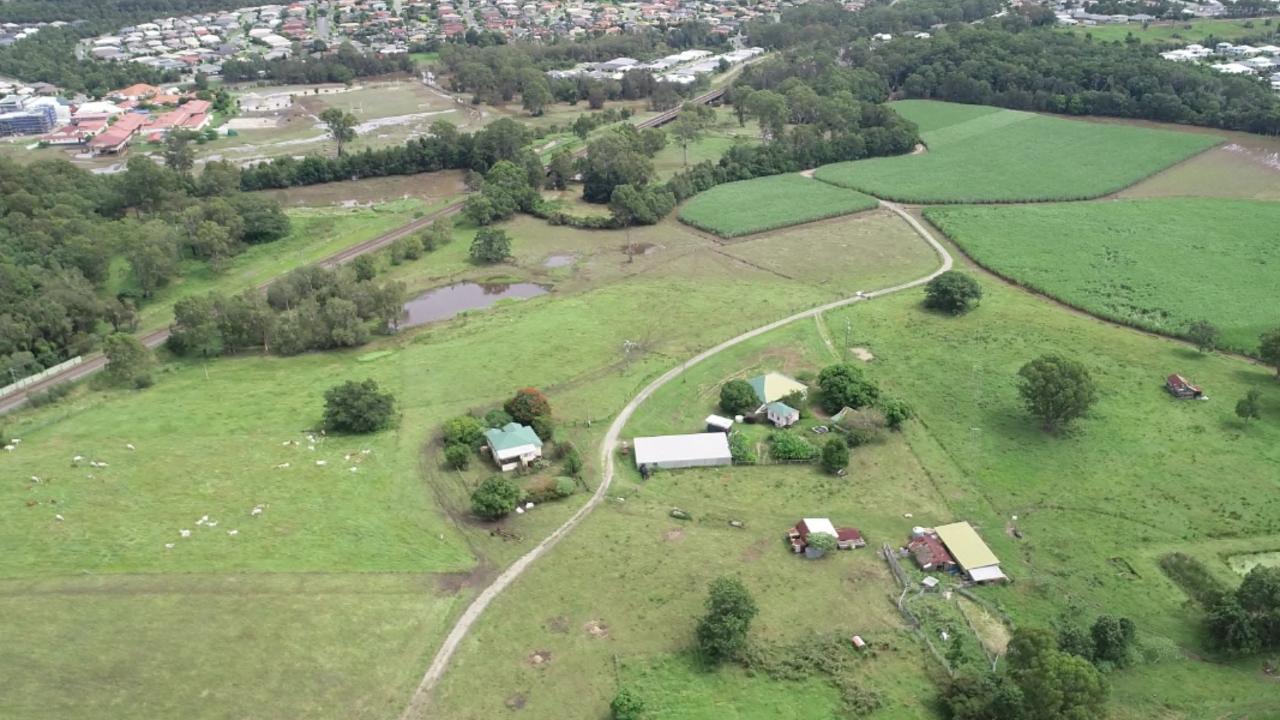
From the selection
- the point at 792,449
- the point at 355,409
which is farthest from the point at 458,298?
the point at 792,449

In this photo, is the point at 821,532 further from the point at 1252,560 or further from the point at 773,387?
the point at 1252,560

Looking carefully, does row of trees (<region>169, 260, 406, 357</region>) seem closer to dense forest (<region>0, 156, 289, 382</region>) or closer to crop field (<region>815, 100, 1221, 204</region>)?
dense forest (<region>0, 156, 289, 382</region>)

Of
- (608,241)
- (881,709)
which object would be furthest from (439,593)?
(608,241)

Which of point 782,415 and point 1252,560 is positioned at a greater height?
point 782,415

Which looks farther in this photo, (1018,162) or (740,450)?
(1018,162)

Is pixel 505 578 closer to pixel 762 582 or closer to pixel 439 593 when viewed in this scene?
pixel 439 593

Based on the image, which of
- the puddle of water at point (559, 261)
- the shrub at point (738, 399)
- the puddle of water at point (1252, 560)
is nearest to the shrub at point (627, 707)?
the shrub at point (738, 399)
